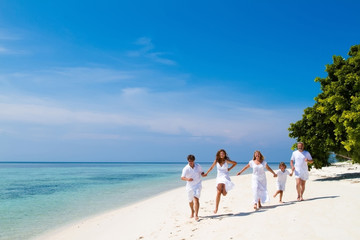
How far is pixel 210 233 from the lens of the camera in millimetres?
7809

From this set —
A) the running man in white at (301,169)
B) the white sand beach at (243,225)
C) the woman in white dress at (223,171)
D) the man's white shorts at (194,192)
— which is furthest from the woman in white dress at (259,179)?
the man's white shorts at (194,192)

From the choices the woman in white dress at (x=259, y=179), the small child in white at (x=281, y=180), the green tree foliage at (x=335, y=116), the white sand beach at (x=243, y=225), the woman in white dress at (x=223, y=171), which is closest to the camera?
the white sand beach at (x=243, y=225)

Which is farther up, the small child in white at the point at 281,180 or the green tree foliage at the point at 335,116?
the green tree foliage at the point at 335,116

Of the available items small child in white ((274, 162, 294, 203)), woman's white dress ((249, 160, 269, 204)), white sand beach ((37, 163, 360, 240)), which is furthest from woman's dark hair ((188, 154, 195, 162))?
small child in white ((274, 162, 294, 203))

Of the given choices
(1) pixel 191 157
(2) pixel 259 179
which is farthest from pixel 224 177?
(2) pixel 259 179

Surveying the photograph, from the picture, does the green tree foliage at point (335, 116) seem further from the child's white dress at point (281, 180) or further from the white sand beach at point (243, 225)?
the white sand beach at point (243, 225)

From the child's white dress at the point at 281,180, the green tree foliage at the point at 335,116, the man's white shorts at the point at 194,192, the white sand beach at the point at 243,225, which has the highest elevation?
the green tree foliage at the point at 335,116

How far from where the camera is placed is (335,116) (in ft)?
58.4

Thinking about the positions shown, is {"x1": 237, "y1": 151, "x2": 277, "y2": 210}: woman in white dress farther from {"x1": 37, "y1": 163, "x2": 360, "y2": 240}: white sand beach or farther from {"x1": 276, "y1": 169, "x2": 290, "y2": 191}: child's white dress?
{"x1": 276, "y1": 169, "x2": 290, "y2": 191}: child's white dress

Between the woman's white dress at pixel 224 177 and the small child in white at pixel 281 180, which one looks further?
the small child in white at pixel 281 180

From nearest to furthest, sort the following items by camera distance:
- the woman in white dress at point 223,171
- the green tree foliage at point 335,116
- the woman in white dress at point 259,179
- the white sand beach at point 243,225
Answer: the white sand beach at point 243,225, the woman in white dress at point 223,171, the woman in white dress at point 259,179, the green tree foliage at point 335,116

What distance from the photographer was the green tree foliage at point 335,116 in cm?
1659

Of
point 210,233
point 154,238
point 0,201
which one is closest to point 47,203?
point 0,201

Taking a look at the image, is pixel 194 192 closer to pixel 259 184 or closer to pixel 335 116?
pixel 259 184
